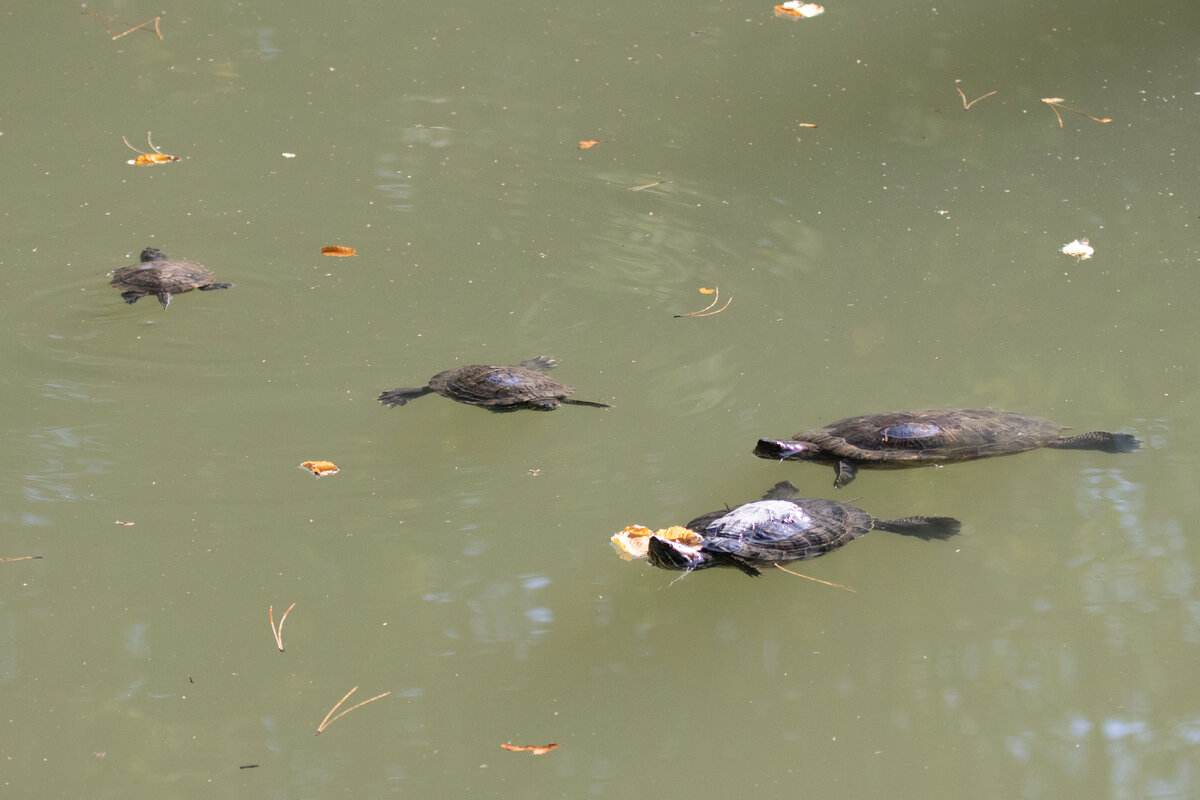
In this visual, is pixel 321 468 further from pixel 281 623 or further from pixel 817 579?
pixel 817 579

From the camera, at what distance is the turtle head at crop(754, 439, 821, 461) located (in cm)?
296

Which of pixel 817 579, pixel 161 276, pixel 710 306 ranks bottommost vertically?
pixel 817 579

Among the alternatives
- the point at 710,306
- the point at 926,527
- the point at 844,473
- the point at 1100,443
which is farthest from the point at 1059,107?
the point at 926,527

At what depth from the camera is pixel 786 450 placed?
2.98 metres

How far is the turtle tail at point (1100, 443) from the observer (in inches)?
122

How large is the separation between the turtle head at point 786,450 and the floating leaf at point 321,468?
128 centimetres

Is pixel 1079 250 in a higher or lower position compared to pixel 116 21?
lower

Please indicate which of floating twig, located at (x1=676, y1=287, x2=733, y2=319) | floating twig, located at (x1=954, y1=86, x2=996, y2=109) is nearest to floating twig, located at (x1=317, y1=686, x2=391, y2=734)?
floating twig, located at (x1=676, y1=287, x2=733, y2=319)

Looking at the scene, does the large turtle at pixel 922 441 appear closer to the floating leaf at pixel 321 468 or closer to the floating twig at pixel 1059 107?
the floating leaf at pixel 321 468

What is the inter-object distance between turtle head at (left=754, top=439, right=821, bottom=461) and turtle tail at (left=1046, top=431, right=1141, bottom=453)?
750 mm

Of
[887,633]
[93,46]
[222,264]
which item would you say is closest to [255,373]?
[222,264]

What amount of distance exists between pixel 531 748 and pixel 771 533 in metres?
0.83

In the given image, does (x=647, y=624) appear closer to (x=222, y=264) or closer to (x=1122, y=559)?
(x=1122, y=559)

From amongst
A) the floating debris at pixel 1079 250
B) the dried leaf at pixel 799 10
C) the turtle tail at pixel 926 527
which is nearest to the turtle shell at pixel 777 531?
the turtle tail at pixel 926 527
